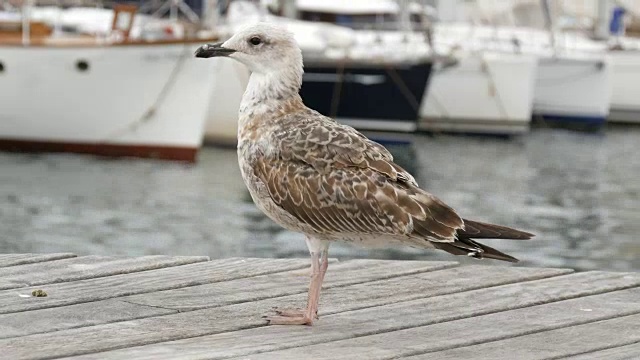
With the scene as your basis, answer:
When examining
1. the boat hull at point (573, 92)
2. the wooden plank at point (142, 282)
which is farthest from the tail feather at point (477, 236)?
the boat hull at point (573, 92)

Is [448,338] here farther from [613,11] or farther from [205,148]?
[613,11]

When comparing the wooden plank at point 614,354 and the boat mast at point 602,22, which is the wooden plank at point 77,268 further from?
the boat mast at point 602,22

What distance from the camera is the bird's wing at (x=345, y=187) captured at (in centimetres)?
497

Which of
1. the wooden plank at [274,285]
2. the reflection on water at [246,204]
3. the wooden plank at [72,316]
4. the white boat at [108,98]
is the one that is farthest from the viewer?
the white boat at [108,98]

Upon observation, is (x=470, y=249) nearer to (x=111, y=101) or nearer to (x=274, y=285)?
(x=274, y=285)

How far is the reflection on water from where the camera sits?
18328mm

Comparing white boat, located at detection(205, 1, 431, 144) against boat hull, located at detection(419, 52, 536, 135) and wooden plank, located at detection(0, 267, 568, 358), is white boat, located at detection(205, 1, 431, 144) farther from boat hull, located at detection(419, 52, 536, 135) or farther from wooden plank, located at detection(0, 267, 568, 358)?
wooden plank, located at detection(0, 267, 568, 358)

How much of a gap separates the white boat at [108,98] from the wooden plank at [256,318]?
2153cm

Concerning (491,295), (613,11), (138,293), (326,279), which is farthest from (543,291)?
A: (613,11)

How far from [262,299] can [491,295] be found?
90 cm

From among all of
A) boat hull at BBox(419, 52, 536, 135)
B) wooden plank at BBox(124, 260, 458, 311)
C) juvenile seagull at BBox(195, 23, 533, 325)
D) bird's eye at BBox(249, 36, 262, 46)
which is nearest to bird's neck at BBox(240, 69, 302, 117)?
juvenile seagull at BBox(195, 23, 533, 325)

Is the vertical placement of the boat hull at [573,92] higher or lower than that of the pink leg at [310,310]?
lower

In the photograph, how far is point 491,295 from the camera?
5.47m

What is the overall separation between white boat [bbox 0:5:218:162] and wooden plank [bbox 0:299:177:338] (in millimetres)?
22016
